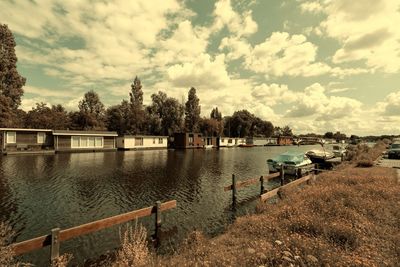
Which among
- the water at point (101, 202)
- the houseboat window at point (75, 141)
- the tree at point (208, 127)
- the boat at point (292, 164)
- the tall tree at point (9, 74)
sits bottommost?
the water at point (101, 202)

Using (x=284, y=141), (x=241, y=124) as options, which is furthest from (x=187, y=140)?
(x=284, y=141)

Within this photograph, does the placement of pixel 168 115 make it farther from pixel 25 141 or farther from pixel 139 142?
pixel 25 141

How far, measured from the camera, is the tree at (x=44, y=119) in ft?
192

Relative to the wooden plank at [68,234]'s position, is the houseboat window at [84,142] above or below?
above

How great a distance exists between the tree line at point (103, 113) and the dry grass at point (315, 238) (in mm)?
52460

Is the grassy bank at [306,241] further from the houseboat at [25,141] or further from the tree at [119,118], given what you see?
the tree at [119,118]

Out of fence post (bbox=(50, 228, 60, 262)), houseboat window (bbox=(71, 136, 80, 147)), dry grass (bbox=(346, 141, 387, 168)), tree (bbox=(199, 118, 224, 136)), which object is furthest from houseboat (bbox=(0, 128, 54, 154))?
tree (bbox=(199, 118, 224, 136))

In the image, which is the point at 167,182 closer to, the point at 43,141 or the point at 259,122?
the point at 43,141

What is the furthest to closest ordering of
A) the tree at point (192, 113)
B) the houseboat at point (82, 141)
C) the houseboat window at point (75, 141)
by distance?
the tree at point (192, 113) → the houseboat window at point (75, 141) → the houseboat at point (82, 141)

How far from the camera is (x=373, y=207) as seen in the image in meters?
9.75

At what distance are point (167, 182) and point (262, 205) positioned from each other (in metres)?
11.6

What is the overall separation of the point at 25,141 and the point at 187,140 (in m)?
39.3

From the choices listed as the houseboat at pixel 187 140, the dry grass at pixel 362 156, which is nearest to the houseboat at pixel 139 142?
the houseboat at pixel 187 140

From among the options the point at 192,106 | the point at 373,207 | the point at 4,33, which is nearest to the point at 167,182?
the point at 373,207
